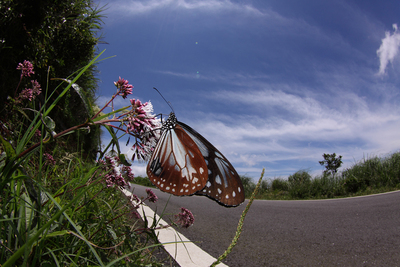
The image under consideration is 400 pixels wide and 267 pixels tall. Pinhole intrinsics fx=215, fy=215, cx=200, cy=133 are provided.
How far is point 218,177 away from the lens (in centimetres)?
208

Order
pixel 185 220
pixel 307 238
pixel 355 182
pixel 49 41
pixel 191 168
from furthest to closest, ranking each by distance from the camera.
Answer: pixel 355 182, pixel 49 41, pixel 307 238, pixel 191 168, pixel 185 220

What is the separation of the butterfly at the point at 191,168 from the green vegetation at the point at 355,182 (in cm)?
801

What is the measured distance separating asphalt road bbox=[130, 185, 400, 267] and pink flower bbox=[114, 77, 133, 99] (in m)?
0.72

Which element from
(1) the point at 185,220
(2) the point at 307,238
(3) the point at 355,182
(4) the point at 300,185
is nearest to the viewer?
(1) the point at 185,220

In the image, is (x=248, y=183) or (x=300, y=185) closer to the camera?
(x=300, y=185)

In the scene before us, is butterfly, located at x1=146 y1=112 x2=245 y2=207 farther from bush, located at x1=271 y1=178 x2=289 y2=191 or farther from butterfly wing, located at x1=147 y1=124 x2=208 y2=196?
bush, located at x1=271 y1=178 x2=289 y2=191

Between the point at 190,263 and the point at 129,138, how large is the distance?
120 cm

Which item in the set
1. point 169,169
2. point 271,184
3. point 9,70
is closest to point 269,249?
point 169,169

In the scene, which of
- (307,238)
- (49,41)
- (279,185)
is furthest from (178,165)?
(279,185)

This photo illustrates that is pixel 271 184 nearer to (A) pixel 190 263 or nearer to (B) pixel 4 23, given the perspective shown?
(A) pixel 190 263

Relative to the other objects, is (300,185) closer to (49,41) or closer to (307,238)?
(307,238)

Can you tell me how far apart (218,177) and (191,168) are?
283mm

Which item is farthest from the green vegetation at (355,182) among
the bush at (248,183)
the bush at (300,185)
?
the bush at (248,183)

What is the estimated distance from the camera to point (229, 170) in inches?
83.0
